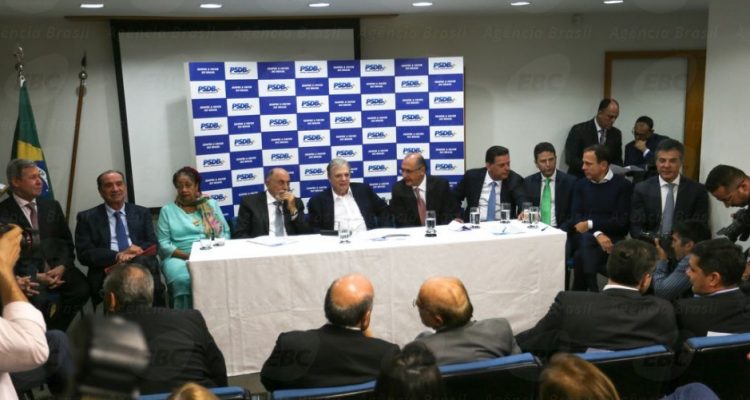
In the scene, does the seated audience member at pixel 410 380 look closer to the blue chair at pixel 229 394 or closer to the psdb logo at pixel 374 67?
the blue chair at pixel 229 394

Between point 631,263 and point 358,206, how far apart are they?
2.46 metres

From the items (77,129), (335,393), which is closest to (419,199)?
(335,393)

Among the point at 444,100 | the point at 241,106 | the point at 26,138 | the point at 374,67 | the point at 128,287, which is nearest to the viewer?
the point at 128,287

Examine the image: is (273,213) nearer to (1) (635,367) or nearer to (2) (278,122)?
(2) (278,122)

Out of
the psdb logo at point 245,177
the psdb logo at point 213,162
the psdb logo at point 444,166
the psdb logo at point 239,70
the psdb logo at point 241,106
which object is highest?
the psdb logo at point 239,70

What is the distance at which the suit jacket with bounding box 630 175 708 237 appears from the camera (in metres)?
4.40

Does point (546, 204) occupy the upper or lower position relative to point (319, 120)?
lower

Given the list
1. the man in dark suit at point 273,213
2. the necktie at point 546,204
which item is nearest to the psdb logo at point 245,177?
the man in dark suit at point 273,213

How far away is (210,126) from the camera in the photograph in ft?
18.5

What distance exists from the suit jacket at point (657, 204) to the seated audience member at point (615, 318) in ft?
6.50

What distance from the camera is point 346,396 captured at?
1.94m

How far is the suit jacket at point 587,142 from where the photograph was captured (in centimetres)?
667

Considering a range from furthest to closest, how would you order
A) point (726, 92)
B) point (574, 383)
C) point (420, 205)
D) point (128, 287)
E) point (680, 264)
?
point (420, 205)
point (726, 92)
point (680, 264)
point (128, 287)
point (574, 383)

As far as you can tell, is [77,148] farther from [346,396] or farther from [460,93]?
[346,396]
